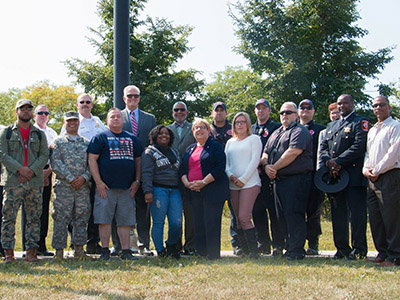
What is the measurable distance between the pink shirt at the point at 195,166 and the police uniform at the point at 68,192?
1.60 metres

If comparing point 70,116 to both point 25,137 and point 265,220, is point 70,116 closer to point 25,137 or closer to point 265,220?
point 25,137

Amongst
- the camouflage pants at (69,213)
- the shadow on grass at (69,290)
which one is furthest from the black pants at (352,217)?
the camouflage pants at (69,213)

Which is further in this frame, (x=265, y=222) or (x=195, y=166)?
(x=265, y=222)

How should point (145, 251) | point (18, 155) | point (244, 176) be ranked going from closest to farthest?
point (18, 155), point (244, 176), point (145, 251)

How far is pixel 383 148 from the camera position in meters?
6.80

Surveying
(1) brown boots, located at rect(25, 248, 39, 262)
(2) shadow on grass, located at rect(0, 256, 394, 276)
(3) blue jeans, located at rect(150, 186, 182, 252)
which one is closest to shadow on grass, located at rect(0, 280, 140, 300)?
(2) shadow on grass, located at rect(0, 256, 394, 276)

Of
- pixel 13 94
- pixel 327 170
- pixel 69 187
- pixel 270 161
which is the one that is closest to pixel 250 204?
pixel 270 161

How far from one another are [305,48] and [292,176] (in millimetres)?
17832

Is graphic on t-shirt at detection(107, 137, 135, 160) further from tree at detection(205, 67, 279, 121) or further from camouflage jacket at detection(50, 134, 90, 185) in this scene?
tree at detection(205, 67, 279, 121)

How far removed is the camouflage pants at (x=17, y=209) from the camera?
6.91 m

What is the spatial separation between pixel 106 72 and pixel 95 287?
20.9 m

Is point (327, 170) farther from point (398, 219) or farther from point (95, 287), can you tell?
point (95, 287)

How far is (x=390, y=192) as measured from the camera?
6.75m

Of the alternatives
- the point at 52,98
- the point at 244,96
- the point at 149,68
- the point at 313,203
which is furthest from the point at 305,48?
the point at 52,98
